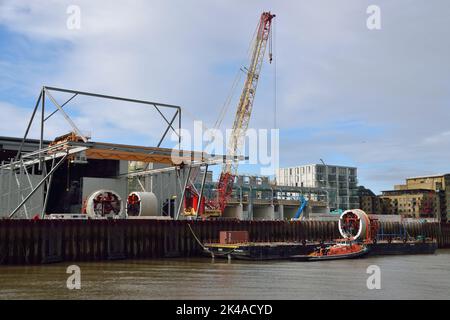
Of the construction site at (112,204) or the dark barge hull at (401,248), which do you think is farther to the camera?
the dark barge hull at (401,248)

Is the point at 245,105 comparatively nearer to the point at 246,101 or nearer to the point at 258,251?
the point at 246,101

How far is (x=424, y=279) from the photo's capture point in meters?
34.4

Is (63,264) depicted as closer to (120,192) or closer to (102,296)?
(102,296)

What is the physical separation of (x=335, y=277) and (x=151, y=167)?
39182 millimetres

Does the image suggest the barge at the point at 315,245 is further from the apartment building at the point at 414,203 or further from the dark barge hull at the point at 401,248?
the apartment building at the point at 414,203

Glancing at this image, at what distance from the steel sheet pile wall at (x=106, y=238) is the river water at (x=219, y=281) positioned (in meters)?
2.10

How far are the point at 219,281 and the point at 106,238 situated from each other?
1648 cm

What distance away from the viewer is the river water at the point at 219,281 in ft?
84.5
